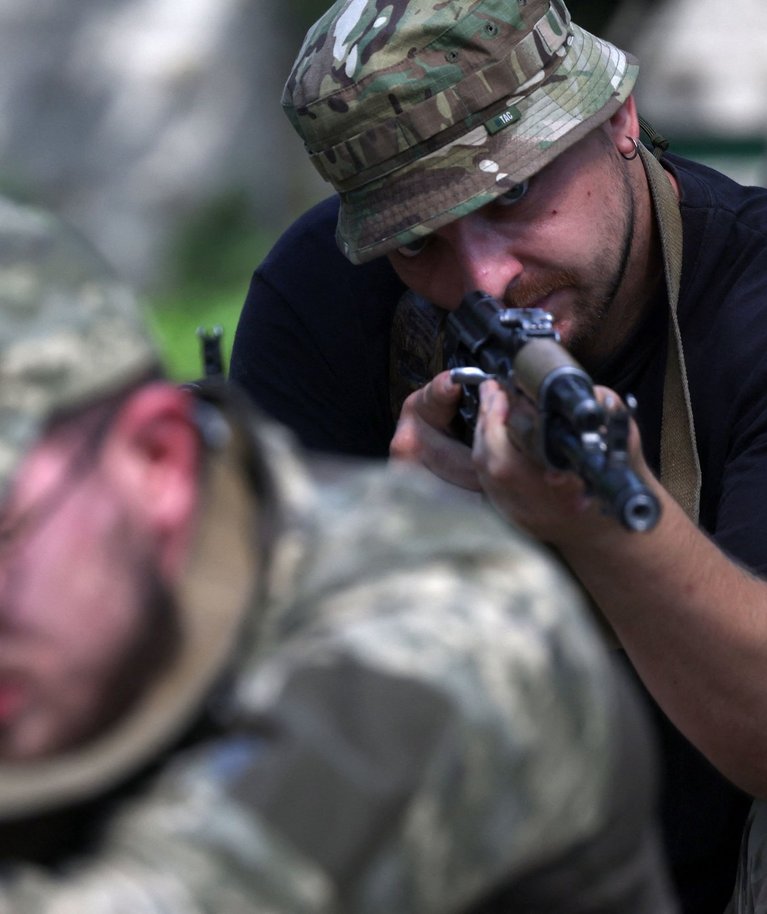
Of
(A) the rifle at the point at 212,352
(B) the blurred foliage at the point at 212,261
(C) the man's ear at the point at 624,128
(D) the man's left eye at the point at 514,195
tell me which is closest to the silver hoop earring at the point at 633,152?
(C) the man's ear at the point at 624,128

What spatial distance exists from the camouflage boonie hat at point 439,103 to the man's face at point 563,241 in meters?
0.07

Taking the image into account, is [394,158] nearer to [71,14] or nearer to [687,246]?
[687,246]

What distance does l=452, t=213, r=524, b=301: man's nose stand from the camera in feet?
9.43

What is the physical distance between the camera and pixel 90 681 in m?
1.33

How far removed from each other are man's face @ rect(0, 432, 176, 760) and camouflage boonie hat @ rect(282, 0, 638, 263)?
1.58 metres

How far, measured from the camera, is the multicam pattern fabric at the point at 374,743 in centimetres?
127

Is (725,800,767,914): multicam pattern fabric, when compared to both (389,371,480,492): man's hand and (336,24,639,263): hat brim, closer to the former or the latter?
(389,371,480,492): man's hand

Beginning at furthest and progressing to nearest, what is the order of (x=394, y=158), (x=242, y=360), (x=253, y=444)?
(x=242, y=360) → (x=394, y=158) → (x=253, y=444)

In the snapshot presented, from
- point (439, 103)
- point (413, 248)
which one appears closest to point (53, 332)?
point (439, 103)

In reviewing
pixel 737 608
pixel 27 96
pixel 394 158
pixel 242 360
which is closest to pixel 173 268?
pixel 27 96

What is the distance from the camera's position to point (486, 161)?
2.83 meters

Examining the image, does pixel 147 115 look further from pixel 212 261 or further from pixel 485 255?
pixel 485 255

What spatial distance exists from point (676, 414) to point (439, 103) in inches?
29.0

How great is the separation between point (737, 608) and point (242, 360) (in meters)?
1.48
